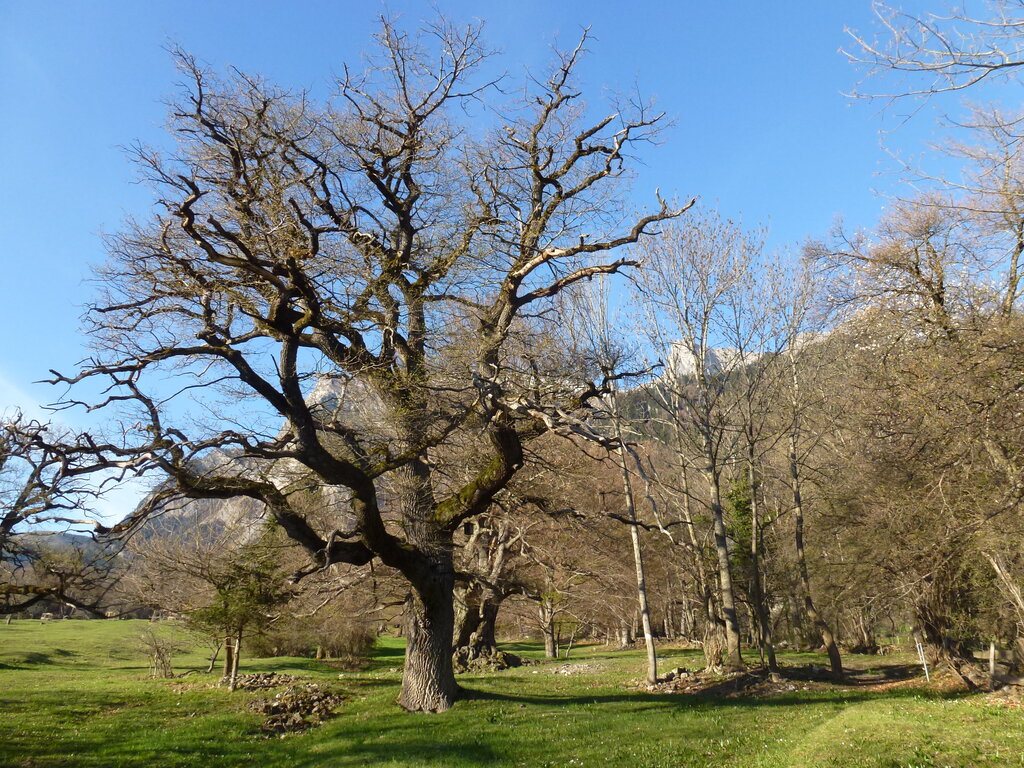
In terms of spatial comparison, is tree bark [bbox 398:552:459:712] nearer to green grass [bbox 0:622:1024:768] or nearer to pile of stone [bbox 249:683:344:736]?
green grass [bbox 0:622:1024:768]

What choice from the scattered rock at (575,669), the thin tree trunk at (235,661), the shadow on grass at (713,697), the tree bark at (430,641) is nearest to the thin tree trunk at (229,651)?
the thin tree trunk at (235,661)

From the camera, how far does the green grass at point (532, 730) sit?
8.72 metres

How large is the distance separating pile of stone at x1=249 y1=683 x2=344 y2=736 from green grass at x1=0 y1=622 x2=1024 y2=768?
14.0 inches

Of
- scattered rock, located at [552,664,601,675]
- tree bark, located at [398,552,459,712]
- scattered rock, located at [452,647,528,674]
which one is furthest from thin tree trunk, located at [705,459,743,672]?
tree bark, located at [398,552,459,712]

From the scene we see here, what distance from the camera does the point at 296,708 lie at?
46.2 ft

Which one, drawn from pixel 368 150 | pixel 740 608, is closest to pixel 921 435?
pixel 368 150

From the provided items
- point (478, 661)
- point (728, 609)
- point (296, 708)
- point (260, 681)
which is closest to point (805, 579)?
point (728, 609)

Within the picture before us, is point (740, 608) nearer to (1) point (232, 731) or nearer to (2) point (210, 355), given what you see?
(1) point (232, 731)

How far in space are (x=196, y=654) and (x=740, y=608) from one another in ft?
105

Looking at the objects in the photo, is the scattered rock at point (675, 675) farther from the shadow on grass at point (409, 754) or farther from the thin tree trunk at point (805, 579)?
the shadow on grass at point (409, 754)

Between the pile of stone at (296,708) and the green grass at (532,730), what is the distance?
1.17 feet

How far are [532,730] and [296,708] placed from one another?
239 inches

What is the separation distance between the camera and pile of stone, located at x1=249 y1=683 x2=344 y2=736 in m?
13.0

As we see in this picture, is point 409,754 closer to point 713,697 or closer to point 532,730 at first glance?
point 532,730
